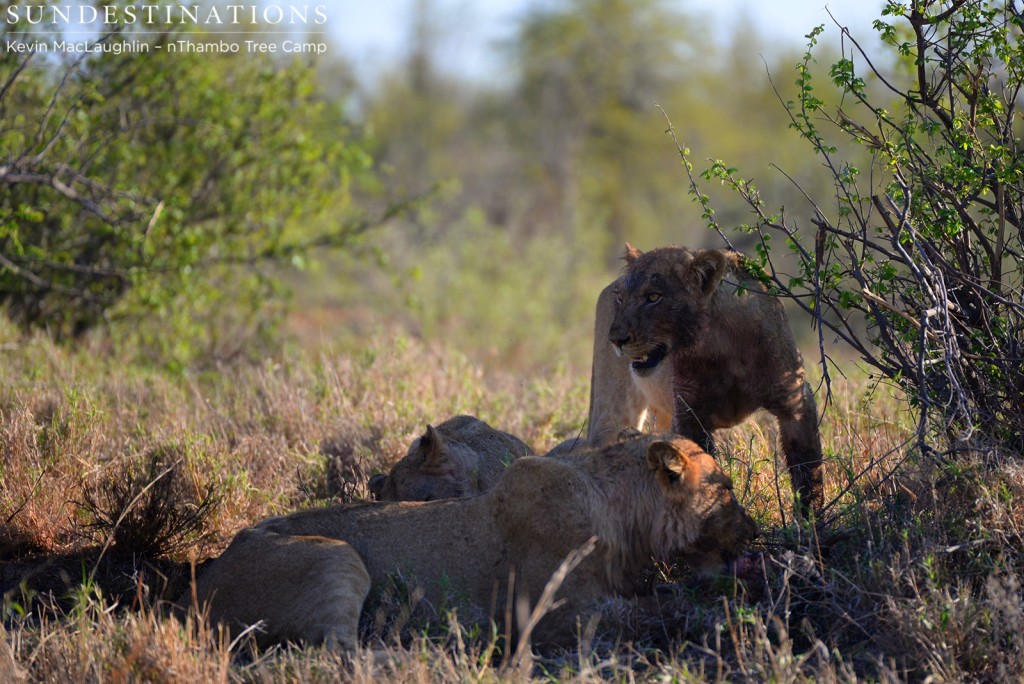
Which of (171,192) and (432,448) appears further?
(171,192)

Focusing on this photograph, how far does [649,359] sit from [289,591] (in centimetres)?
218

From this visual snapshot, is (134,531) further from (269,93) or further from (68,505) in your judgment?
(269,93)

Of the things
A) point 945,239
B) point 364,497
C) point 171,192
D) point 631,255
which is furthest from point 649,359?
point 171,192

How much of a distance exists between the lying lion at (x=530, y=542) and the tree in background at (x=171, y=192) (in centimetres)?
496

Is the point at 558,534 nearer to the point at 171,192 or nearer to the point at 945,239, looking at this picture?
the point at 945,239

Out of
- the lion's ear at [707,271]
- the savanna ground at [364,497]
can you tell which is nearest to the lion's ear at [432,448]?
the savanna ground at [364,497]

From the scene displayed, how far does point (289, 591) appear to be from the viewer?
452cm

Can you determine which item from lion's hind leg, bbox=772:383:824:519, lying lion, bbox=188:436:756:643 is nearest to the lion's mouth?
lion's hind leg, bbox=772:383:824:519

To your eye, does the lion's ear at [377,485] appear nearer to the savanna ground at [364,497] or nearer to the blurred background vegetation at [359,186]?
the savanna ground at [364,497]

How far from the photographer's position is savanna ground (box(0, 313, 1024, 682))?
4043 mm

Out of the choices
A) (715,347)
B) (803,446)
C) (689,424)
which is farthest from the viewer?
(689,424)

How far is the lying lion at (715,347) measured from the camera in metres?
5.54

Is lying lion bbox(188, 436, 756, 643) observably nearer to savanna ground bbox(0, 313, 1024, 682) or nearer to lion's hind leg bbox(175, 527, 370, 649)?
lion's hind leg bbox(175, 527, 370, 649)

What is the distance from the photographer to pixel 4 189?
956 cm
